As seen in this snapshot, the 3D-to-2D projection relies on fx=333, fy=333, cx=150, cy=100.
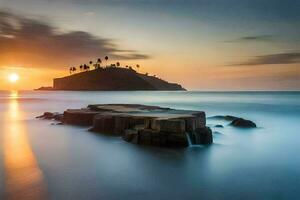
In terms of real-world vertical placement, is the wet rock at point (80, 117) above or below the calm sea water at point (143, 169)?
above

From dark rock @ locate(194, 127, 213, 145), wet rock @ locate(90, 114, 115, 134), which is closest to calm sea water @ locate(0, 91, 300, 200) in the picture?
dark rock @ locate(194, 127, 213, 145)

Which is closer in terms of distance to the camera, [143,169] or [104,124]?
[143,169]

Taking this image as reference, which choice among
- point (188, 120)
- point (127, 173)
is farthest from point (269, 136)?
point (127, 173)

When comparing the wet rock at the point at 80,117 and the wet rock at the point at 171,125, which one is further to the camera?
the wet rock at the point at 80,117

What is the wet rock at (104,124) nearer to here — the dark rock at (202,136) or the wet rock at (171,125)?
the wet rock at (171,125)

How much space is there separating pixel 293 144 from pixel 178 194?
13.5 metres

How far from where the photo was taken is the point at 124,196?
35.1 ft

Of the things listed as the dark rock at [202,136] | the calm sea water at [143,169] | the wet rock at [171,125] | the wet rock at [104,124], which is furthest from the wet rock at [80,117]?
the dark rock at [202,136]

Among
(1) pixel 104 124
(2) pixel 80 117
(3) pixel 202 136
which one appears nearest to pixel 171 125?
(3) pixel 202 136

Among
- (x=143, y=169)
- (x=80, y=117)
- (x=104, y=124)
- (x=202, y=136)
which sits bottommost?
(x=143, y=169)

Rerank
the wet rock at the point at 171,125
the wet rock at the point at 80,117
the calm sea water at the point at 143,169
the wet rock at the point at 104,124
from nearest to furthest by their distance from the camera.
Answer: the calm sea water at the point at 143,169, the wet rock at the point at 171,125, the wet rock at the point at 104,124, the wet rock at the point at 80,117

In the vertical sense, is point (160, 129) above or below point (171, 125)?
below

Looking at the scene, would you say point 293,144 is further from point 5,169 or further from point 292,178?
point 5,169

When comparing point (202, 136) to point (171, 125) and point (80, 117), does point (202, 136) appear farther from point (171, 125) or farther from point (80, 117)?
point (80, 117)
